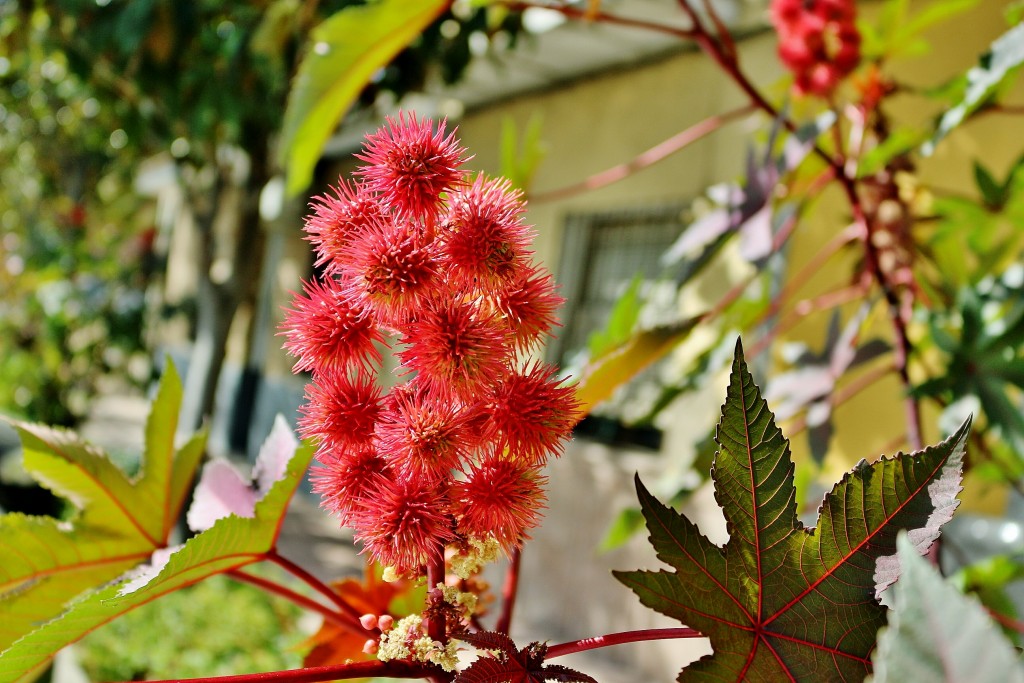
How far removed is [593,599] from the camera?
3.66 metres

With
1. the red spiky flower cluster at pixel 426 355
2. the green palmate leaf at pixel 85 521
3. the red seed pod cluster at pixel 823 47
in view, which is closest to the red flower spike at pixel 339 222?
the red spiky flower cluster at pixel 426 355

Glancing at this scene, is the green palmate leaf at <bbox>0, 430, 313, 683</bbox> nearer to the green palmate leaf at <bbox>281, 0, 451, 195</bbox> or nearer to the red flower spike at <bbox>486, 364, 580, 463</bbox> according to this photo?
the red flower spike at <bbox>486, 364, 580, 463</bbox>

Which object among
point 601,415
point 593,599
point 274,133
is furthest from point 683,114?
point 593,599

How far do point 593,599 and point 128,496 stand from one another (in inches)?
133

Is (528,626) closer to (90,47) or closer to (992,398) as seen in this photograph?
(90,47)

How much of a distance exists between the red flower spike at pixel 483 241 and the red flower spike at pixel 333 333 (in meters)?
0.05

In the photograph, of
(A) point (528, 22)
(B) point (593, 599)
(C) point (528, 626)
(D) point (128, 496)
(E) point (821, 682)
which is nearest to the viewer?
(E) point (821, 682)

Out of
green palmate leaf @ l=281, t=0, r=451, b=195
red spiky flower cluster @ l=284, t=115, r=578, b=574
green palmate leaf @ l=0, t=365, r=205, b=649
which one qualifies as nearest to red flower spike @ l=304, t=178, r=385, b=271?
red spiky flower cluster @ l=284, t=115, r=578, b=574

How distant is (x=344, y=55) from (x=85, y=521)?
0.57m

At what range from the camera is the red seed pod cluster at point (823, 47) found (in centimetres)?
111

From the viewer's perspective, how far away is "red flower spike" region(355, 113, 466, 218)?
0.33 m

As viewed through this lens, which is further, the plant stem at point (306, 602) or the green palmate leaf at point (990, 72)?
the green palmate leaf at point (990, 72)

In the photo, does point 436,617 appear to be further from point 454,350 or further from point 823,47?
point 823,47

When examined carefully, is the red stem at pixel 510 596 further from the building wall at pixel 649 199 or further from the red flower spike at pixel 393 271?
the building wall at pixel 649 199
